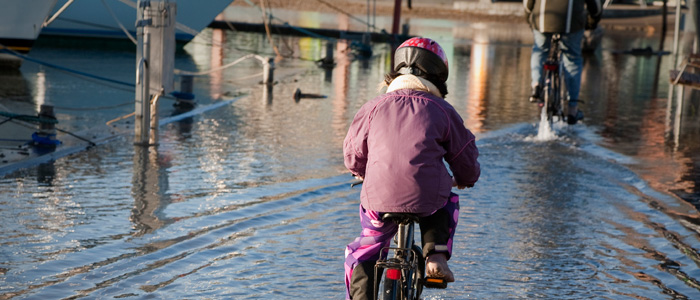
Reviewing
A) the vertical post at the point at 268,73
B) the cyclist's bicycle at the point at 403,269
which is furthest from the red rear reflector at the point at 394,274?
the vertical post at the point at 268,73

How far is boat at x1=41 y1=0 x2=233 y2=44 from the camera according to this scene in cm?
2388

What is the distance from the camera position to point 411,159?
4.05m

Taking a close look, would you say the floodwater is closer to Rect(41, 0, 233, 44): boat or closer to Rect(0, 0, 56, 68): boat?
Rect(0, 0, 56, 68): boat

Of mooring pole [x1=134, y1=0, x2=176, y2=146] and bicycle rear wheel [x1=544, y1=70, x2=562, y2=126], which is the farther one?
bicycle rear wheel [x1=544, y1=70, x2=562, y2=126]

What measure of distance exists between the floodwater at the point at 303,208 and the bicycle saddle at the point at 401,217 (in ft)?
5.09

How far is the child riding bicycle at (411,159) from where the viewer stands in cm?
406

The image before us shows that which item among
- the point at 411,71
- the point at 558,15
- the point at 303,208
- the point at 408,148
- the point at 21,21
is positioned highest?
the point at 558,15

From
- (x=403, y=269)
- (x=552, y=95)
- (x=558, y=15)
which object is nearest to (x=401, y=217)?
(x=403, y=269)

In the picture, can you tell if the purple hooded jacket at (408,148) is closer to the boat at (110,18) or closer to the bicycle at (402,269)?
the bicycle at (402,269)

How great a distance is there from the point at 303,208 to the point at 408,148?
3.82 metres

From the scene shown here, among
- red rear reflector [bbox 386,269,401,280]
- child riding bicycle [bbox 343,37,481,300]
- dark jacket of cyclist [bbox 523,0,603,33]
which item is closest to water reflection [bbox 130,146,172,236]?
child riding bicycle [bbox 343,37,481,300]

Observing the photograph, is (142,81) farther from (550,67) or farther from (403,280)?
(403,280)

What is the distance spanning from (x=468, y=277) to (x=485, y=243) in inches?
33.5

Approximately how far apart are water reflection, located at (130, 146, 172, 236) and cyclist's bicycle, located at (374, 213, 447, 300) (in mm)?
2996
